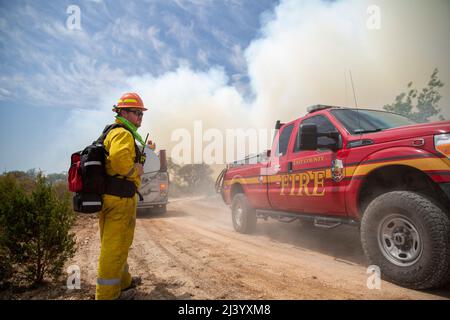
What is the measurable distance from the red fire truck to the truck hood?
0.01 m

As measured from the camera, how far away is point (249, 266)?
342 cm

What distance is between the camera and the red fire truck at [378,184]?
2.37 metres

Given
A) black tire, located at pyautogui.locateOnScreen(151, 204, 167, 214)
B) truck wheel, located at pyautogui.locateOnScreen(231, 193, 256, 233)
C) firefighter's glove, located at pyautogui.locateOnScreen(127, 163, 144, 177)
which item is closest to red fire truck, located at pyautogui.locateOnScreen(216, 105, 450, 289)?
truck wheel, located at pyautogui.locateOnScreen(231, 193, 256, 233)

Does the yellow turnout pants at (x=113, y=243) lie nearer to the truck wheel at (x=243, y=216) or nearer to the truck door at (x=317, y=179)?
the truck door at (x=317, y=179)

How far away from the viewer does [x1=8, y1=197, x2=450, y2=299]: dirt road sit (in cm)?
255

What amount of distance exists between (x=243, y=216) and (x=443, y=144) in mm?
4099

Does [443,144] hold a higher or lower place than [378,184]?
higher

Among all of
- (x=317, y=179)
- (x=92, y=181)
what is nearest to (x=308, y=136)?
(x=317, y=179)

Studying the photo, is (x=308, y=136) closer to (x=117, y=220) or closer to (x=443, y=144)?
(x=443, y=144)

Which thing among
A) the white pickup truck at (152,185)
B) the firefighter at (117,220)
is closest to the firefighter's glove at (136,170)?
the firefighter at (117,220)
